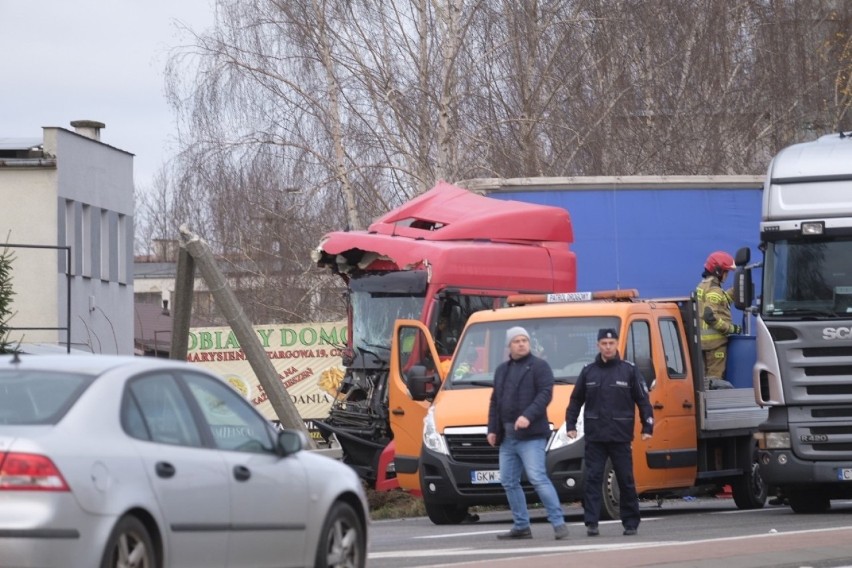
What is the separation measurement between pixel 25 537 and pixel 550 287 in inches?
585

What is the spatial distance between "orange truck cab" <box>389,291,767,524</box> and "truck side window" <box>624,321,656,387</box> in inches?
0.4

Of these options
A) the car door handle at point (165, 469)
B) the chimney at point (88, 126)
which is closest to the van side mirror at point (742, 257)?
the car door handle at point (165, 469)

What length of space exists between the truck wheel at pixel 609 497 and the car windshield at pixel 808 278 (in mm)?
2384

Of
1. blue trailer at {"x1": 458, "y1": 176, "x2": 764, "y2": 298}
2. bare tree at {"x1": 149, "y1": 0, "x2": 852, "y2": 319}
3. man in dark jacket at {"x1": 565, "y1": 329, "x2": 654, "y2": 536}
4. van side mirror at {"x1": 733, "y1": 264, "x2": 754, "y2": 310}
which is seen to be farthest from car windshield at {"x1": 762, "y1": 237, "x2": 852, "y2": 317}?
bare tree at {"x1": 149, "y1": 0, "x2": 852, "y2": 319}

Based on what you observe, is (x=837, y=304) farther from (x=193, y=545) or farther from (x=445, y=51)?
(x=445, y=51)

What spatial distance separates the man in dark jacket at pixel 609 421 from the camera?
1508 cm

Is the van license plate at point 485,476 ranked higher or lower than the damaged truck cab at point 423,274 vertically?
lower

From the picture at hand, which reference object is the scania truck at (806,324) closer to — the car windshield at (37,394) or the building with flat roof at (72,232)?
the car windshield at (37,394)

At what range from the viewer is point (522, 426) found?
14.5 m

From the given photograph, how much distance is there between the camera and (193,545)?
8875 mm

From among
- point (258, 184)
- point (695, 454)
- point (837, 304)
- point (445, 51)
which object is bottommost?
point (695, 454)

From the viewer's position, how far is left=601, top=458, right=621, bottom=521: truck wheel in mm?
17047

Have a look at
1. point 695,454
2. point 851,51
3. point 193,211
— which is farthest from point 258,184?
point 695,454

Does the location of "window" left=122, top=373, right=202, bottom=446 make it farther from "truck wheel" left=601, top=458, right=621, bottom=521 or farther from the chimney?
the chimney
